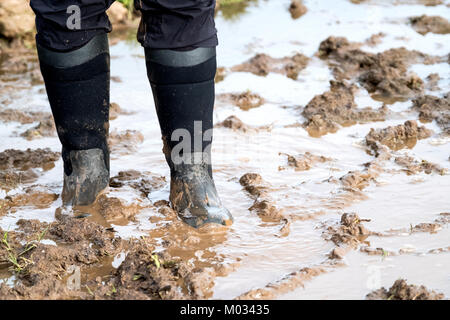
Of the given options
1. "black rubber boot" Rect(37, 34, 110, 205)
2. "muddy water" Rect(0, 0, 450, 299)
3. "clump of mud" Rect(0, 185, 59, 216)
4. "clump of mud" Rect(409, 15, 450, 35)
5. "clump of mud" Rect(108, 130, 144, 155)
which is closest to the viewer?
"muddy water" Rect(0, 0, 450, 299)

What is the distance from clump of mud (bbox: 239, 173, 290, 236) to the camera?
2450 mm

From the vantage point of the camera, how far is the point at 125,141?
10.7ft

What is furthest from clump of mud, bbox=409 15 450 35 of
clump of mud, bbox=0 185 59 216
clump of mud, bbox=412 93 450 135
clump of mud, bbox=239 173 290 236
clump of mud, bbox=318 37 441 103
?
clump of mud, bbox=0 185 59 216

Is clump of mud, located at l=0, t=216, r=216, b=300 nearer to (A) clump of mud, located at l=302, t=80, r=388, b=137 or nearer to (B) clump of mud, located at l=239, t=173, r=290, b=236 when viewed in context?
(B) clump of mud, located at l=239, t=173, r=290, b=236

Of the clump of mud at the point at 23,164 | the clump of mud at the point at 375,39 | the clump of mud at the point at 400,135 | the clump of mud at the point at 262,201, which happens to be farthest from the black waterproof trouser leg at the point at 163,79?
the clump of mud at the point at 375,39

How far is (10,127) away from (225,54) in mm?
1740

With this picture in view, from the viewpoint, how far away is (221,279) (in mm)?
2061

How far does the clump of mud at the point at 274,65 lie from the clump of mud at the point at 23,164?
168cm

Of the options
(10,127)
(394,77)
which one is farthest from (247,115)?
(10,127)

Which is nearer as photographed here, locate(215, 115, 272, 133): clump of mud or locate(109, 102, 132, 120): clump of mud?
locate(215, 115, 272, 133): clump of mud

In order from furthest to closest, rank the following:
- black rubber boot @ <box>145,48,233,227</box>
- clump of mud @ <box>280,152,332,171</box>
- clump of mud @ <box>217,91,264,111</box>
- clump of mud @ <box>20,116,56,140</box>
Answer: clump of mud @ <box>217,91,264,111</box> < clump of mud @ <box>20,116,56,140</box> < clump of mud @ <box>280,152,332,171</box> < black rubber boot @ <box>145,48,233,227</box>

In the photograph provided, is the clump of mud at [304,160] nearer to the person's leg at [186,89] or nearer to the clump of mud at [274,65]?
the person's leg at [186,89]
